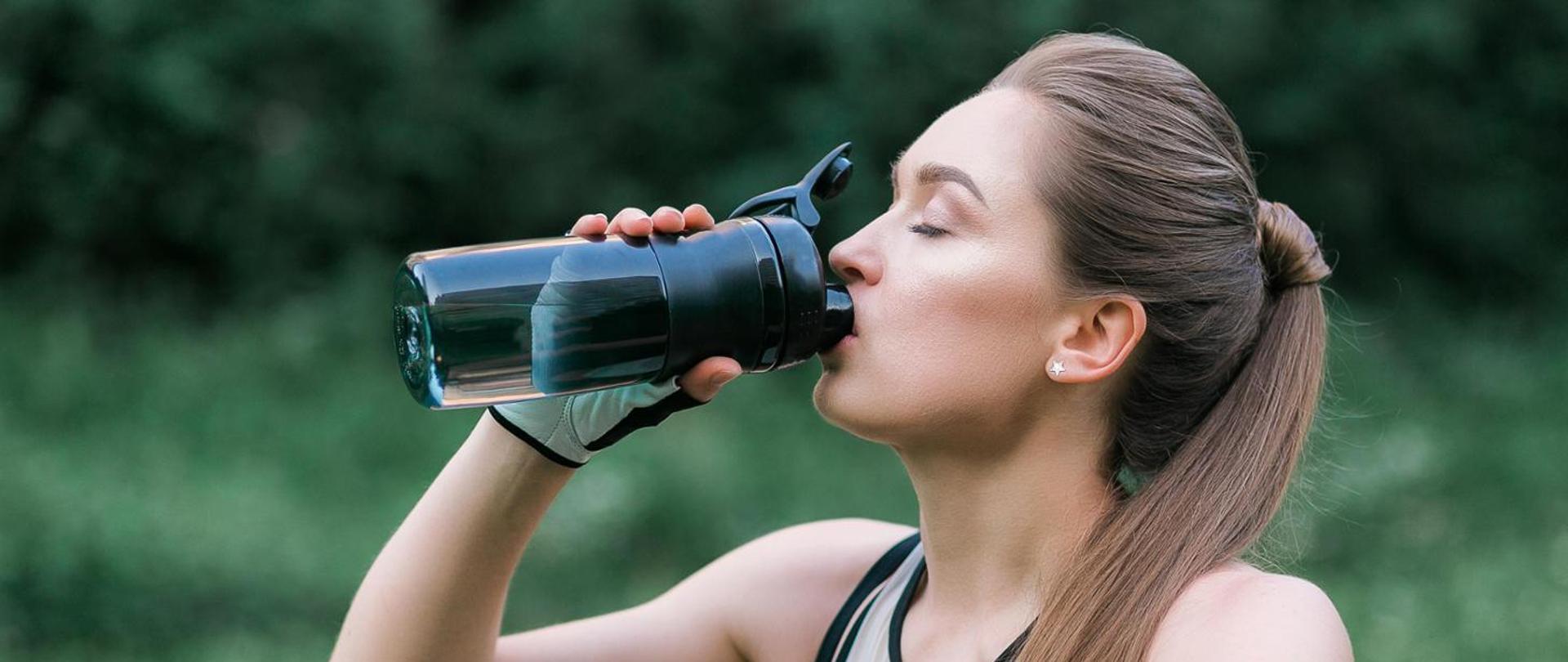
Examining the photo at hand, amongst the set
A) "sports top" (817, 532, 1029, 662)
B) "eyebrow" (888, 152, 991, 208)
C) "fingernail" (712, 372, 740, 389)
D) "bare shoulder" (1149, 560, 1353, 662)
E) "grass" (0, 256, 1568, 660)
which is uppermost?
"eyebrow" (888, 152, 991, 208)

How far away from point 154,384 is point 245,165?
4.08 ft

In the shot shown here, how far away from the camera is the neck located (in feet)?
7.18

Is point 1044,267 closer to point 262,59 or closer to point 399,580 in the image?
point 399,580

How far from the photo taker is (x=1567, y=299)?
8.60 meters

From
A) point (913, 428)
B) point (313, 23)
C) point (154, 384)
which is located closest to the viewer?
point (913, 428)

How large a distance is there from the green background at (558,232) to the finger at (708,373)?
10.6ft

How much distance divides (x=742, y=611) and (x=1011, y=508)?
45 cm

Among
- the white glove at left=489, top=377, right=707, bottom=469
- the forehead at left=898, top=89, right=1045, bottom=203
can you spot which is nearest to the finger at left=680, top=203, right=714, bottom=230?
the white glove at left=489, top=377, right=707, bottom=469

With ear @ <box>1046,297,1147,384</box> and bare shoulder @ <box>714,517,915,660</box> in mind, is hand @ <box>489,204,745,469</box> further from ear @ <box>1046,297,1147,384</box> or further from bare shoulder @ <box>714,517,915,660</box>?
ear @ <box>1046,297,1147,384</box>

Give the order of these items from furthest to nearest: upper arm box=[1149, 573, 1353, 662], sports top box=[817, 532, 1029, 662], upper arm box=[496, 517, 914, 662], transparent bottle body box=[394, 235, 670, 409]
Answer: upper arm box=[496, 517, 914, 662] → sports top box=[817, 532, 1029, 662] → transparent bottle body box=[394, 235, 670, 409] → upper arm box=[1149, 573, 1353, 662]

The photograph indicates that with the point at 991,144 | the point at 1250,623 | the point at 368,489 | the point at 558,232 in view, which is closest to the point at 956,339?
the point at 991,144

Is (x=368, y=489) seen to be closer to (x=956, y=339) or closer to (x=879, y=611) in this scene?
(x=879, y=611)

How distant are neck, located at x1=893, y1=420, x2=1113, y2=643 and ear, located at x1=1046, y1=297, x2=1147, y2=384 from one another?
0.28 feet

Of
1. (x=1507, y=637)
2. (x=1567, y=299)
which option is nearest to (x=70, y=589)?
(x=1507, y=637)
